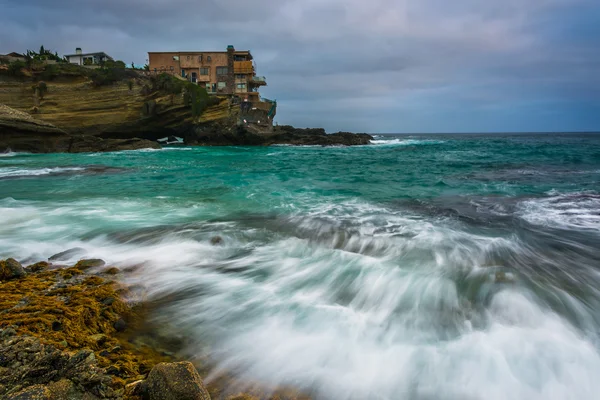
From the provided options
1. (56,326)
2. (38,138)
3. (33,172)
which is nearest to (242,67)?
(38,138)

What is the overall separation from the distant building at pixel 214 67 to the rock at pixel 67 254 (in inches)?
1834

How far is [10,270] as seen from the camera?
4199 mm

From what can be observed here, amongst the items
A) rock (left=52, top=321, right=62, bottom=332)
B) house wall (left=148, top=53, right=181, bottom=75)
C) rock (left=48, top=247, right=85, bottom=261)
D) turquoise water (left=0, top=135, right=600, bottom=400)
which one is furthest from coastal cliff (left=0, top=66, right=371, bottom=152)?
rock (left=52, top=321, right=62, bottom=332)

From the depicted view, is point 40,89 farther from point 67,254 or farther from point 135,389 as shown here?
point 135,389

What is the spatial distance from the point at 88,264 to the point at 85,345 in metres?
2.24

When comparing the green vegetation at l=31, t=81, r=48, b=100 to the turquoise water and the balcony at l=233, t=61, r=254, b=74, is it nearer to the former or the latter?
the balcony at l=233, t=61, r=254, b=74

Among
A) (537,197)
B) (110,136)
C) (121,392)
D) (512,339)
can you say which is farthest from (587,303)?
(110,136)

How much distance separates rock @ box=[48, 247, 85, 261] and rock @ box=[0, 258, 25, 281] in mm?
761

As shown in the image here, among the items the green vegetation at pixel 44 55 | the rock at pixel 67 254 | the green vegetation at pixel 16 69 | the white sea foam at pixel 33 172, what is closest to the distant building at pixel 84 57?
the green vegetation at pixel 44 55

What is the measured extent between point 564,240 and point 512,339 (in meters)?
4.20

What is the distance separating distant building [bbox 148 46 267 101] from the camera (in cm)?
4912

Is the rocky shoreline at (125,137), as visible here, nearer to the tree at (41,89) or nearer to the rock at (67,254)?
the tree at (41,89)

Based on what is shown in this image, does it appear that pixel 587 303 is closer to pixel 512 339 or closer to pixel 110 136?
pixel 512 339

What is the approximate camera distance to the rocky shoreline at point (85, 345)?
84.8 inches
